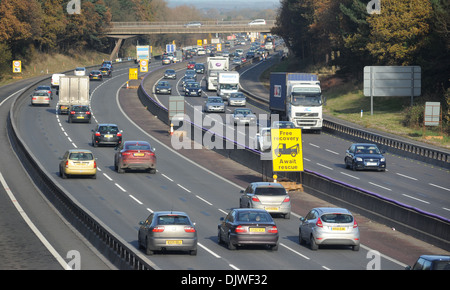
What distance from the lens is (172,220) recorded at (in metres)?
25.1

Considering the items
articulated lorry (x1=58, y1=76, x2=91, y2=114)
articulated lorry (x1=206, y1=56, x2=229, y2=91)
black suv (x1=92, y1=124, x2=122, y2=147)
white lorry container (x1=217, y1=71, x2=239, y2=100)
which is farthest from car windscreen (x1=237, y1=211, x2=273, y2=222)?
articulated lorry (x1=206, y1=56, x2=229, y2=91)

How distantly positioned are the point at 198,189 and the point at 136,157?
4541 millimetres

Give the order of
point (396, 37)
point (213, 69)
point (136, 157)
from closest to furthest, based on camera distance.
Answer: point (136, 157)
point (396, 37)
point (213, 69)

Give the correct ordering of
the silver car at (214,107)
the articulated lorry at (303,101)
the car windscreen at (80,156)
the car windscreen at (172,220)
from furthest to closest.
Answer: the silver car at (214,107)
the articulated lorry at (303,101)
the car windscreen at (80,156)
the car windscreen at (172,220)

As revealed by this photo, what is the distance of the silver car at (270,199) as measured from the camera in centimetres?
3362

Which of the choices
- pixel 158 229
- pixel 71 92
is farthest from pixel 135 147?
pixel 71 92

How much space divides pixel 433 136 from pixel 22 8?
81.3m

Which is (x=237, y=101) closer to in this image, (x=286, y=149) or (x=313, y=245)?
(x=286, y=149)

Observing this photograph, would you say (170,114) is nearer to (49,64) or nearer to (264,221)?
(264,221)

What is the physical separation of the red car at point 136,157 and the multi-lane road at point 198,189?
22.9 inches

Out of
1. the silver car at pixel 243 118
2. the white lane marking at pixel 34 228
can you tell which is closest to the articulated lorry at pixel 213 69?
the silver car at pixel 243 118

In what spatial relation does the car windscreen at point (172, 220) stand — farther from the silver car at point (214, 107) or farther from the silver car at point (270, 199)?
the silver car at point (214, 107)

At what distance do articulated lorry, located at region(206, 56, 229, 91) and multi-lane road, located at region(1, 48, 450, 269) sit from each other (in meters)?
29.2

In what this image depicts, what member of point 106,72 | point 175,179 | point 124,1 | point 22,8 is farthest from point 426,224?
point 124,1
